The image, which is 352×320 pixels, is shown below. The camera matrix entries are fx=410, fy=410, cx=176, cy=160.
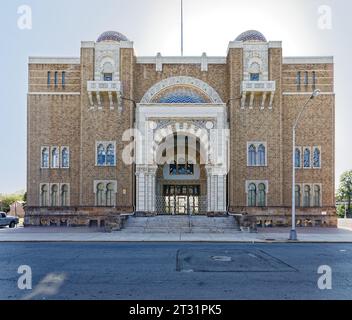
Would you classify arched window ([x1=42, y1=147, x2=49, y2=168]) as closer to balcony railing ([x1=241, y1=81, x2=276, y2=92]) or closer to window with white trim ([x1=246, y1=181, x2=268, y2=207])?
window with white trim ([x1=246, y1=181, x2=268, y2=207])

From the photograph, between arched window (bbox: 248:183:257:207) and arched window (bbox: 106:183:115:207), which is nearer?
arched window (bbox: 248:183:257:207)

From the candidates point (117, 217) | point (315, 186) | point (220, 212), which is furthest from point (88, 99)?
point (315, 186)

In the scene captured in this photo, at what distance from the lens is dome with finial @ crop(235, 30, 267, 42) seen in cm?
3688

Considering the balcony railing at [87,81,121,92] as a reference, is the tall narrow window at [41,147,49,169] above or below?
below

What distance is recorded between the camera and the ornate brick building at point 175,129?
34031 millimetres

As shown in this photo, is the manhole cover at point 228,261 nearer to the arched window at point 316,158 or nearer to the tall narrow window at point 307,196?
the tall narrow window at point 307,196

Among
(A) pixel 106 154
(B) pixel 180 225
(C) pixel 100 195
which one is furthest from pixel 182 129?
(C) pixel 100 195

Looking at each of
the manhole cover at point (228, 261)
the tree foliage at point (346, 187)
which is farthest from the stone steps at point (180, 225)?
the tree foliage at point (346, 187)

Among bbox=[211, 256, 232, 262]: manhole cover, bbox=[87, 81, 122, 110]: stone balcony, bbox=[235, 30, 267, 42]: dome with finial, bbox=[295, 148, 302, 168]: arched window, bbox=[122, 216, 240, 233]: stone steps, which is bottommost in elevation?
bbox=[122, 216, 240, 233]: stone steps

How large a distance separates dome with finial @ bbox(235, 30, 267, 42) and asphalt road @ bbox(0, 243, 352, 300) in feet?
75.7

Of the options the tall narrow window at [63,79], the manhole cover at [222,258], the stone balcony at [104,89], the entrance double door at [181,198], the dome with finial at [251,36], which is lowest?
the manhole cover at [222,258]

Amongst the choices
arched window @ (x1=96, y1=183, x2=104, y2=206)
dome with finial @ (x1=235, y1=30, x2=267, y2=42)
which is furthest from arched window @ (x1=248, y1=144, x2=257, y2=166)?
arched window @ (x1=96, y1=183, x2=104, y2=206)

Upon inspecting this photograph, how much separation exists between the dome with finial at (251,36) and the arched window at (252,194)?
13.1 meters

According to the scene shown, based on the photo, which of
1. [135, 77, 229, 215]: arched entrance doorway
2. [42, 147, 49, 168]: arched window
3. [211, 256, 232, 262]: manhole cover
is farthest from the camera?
[42, 147, 49, 168]: arched window
